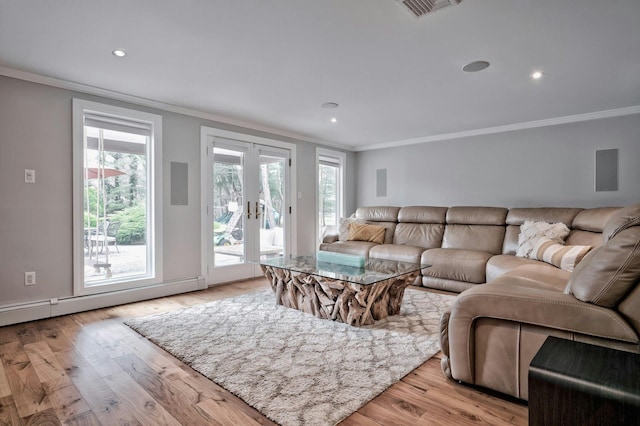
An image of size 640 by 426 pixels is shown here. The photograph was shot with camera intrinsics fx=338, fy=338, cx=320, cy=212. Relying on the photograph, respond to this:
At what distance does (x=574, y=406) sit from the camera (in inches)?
40.1

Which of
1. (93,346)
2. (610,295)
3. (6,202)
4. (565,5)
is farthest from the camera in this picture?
(6,202)

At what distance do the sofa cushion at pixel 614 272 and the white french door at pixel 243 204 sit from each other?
3.72 m

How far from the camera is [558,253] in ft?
10.5

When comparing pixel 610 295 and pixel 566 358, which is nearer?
pixel 566 358

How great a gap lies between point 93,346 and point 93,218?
4.97 feet

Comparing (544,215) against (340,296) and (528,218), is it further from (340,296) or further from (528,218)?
(340,296)

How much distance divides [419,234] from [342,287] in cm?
259

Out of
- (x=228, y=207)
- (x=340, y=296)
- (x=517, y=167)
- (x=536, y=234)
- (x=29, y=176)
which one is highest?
(x=517, y=167)

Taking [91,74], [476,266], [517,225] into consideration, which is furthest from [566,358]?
[91,74]

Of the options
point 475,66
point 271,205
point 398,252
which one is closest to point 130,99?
point 271,205

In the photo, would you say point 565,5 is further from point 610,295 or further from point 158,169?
point 158,169

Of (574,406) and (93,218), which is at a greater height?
(93,218)

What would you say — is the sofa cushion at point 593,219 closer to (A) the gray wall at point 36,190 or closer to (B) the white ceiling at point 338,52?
(B) the white ceiling at point 338,52

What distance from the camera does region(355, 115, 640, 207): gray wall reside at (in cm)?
403
